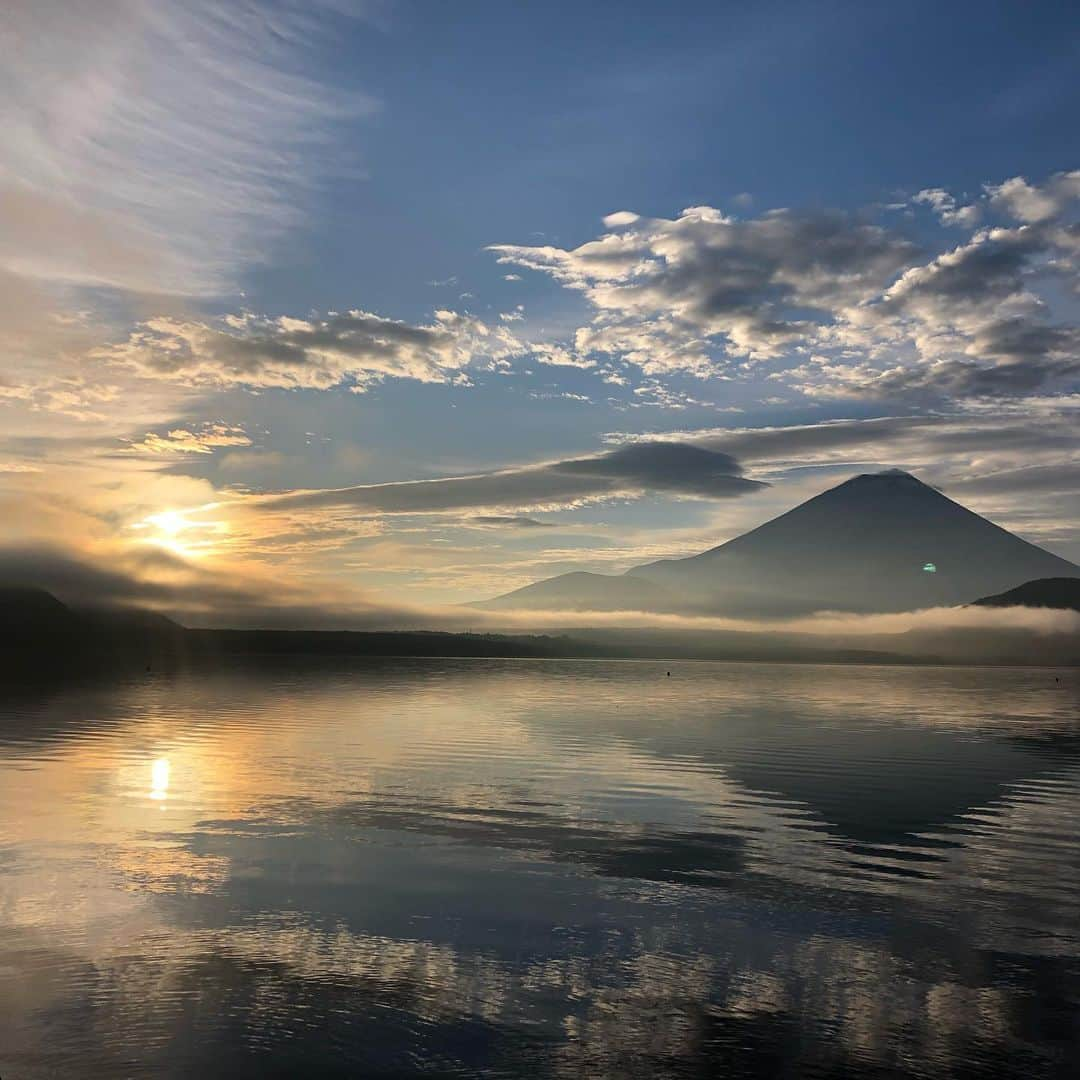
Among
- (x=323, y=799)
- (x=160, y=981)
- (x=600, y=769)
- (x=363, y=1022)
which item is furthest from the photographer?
(x=600, y=769)

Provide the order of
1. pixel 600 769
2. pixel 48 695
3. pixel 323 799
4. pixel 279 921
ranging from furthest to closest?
pixel 48 695
pixel 600 769
pixel 323 799
pixel 279 921

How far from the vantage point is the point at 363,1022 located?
15.9 meters

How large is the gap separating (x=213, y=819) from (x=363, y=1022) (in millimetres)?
19641

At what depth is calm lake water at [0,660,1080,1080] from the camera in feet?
49.6

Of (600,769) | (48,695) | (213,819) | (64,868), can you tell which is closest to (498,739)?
(600,769)

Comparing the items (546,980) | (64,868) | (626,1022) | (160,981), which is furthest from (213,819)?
(626,1022)

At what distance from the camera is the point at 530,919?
21984 mm

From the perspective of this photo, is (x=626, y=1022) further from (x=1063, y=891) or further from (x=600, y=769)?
(x=600, y=769)

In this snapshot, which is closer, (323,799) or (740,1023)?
(740,1023)

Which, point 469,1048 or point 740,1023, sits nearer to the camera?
point 469,1048

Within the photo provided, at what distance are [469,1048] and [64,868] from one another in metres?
15.7

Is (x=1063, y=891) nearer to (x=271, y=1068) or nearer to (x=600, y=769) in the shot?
(x=271, y=1068)

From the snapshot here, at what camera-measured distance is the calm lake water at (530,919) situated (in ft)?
49.6

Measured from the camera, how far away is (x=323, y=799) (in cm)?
3847
